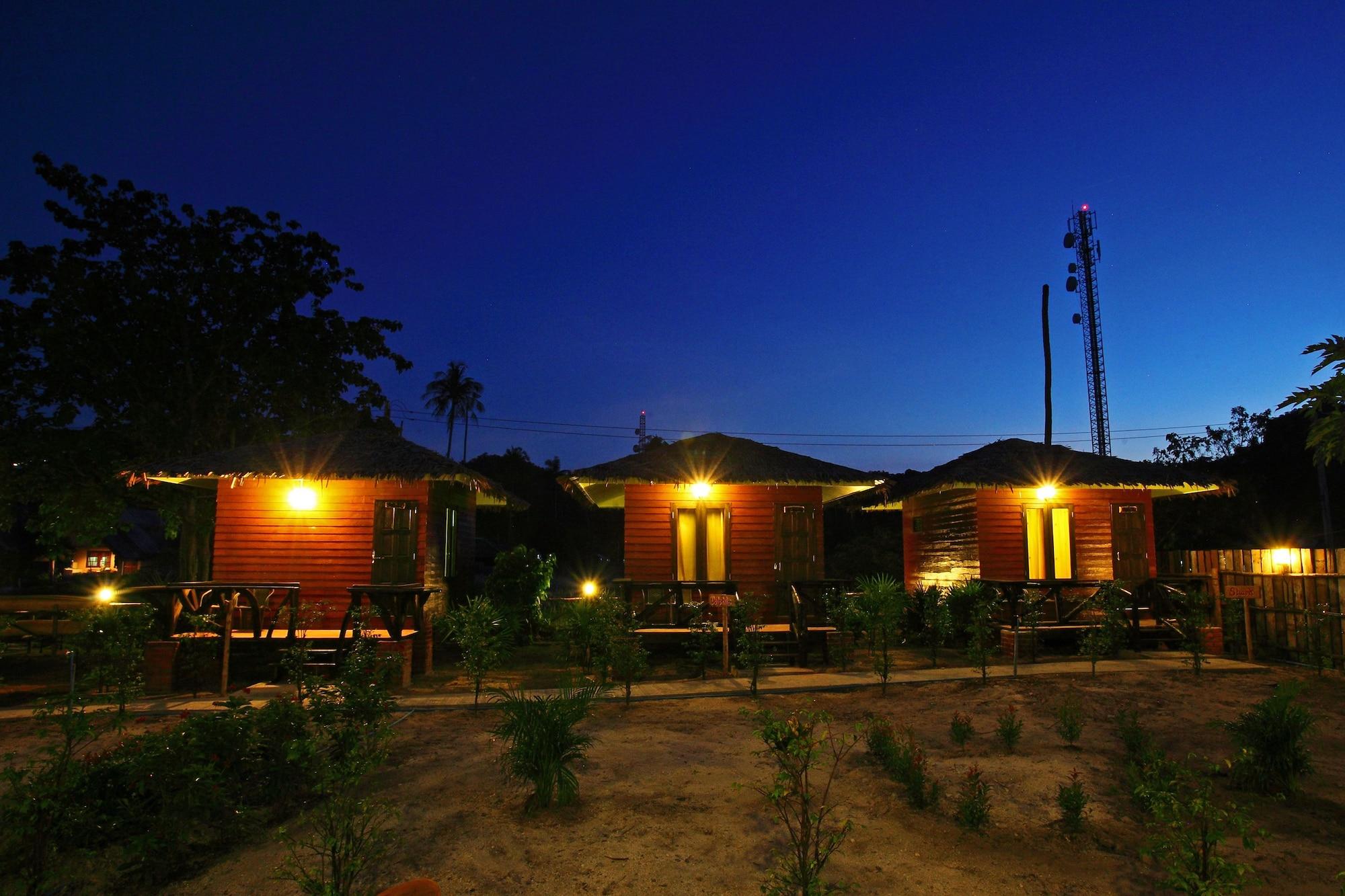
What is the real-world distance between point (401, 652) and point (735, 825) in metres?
6.38

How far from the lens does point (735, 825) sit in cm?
437

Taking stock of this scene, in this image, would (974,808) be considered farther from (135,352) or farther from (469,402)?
(469,402)

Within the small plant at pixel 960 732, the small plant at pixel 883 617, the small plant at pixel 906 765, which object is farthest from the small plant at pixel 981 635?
the small plant at pixel 906 765

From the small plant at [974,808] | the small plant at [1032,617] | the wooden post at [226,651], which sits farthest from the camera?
the small plant at [1032,617]

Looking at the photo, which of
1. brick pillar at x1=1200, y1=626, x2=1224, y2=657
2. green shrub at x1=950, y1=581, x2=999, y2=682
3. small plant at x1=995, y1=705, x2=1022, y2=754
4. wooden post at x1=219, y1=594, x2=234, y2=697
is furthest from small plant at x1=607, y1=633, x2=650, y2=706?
brick pillar at x1=1200, y1=626, x2=1224, y2=657

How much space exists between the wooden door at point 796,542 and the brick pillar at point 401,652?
660 centimetres

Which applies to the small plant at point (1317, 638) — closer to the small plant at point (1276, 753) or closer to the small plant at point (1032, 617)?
the small plant at point (1032, 617)

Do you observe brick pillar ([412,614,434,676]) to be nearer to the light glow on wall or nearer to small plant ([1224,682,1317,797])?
the light glow on wall

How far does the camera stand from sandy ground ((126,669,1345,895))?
12.1 feet

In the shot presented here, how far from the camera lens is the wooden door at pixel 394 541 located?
12039 mm

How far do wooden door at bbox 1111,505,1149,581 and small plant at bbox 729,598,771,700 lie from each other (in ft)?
26.8

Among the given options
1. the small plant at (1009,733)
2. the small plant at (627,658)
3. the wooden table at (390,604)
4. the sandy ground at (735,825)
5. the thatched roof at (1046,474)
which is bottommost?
the sandy ground at (735,825)

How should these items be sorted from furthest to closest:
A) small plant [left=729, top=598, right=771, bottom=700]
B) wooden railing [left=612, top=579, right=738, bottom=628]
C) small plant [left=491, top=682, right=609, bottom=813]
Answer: wooden railing [left=612, top=579, right=738, bottom=628], small plant [left=729, top=598, right=771, bottom=700], small plant [left=491, top=682, right=609, bottom=813]

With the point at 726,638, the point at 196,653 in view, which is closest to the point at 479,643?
the point at 726,638
